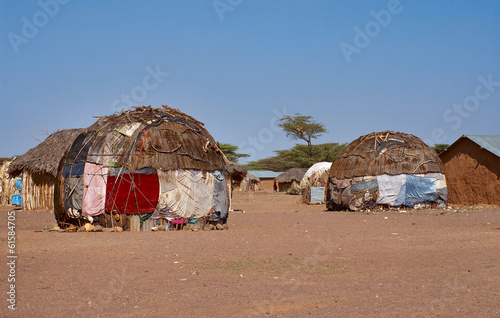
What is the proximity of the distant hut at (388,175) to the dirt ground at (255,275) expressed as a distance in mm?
10348

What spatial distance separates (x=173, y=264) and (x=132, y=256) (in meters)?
Result: 1.23

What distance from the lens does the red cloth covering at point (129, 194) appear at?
49.4ft

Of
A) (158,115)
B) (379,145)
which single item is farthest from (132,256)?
(379,145)

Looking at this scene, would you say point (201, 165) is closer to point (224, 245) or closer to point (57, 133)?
point (224, 245)

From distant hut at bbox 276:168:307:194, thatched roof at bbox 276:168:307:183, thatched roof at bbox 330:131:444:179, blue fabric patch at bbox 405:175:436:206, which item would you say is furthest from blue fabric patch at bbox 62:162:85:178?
thatched roof at bbox 276:168:307:183

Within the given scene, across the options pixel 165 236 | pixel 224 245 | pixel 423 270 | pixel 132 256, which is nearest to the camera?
pixel 423 270

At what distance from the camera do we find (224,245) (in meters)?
11.7

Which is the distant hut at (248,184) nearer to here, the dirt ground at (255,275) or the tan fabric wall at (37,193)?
the tan fabric wall at (37,193)

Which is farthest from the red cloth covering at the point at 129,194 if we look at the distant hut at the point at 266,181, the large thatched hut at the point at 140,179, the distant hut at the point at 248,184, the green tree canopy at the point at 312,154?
the distant hut at the point at 266,181

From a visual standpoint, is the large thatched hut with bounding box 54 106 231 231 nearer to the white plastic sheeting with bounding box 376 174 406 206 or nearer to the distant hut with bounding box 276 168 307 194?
the white plastic sheeting with bounding box 376 174 406 206

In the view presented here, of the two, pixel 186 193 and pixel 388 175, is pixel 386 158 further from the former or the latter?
pixel 186 193

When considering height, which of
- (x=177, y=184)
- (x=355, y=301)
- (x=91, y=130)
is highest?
(x=91, y=130)

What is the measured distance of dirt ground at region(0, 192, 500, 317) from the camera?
20.2ft

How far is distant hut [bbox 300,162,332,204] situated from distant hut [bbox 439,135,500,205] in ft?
27.4
